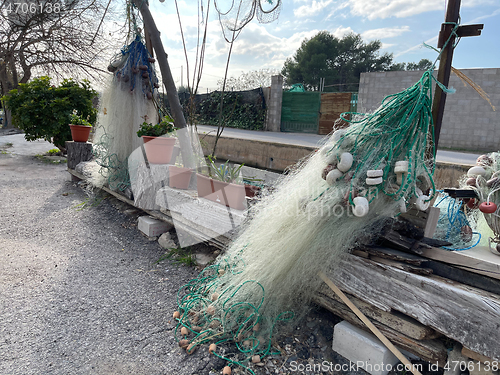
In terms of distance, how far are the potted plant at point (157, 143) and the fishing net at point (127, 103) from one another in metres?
0.51

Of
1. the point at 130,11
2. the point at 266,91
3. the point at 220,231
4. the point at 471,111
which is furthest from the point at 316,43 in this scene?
the point at 220,231

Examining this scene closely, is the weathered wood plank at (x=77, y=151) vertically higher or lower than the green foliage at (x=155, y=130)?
lower

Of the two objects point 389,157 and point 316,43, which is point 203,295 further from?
point 316,43

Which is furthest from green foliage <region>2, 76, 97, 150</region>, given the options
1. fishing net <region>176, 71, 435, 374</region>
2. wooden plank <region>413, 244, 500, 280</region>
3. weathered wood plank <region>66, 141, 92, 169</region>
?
wooden plank <region>413, 244, 500, 280</region>

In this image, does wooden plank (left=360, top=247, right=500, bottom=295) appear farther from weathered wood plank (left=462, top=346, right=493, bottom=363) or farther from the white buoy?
the white buoy

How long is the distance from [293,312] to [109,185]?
306 centimetres

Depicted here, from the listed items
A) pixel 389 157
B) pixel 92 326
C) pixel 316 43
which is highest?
pixel 316 43

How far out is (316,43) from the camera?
96.9 ft

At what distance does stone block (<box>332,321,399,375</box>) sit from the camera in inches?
67.1

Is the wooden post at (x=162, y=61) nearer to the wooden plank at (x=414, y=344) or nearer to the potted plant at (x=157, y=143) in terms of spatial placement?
the potted plant at (x=157, y=143)

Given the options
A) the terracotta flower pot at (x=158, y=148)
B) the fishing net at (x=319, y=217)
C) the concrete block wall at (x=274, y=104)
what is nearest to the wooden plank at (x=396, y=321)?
the fishing net at (x=319, y=217)

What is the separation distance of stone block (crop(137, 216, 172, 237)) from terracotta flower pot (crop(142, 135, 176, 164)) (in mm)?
630

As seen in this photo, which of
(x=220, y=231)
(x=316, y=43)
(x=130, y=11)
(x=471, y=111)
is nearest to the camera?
(x=220, y=231)

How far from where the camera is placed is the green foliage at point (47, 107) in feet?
23.3
